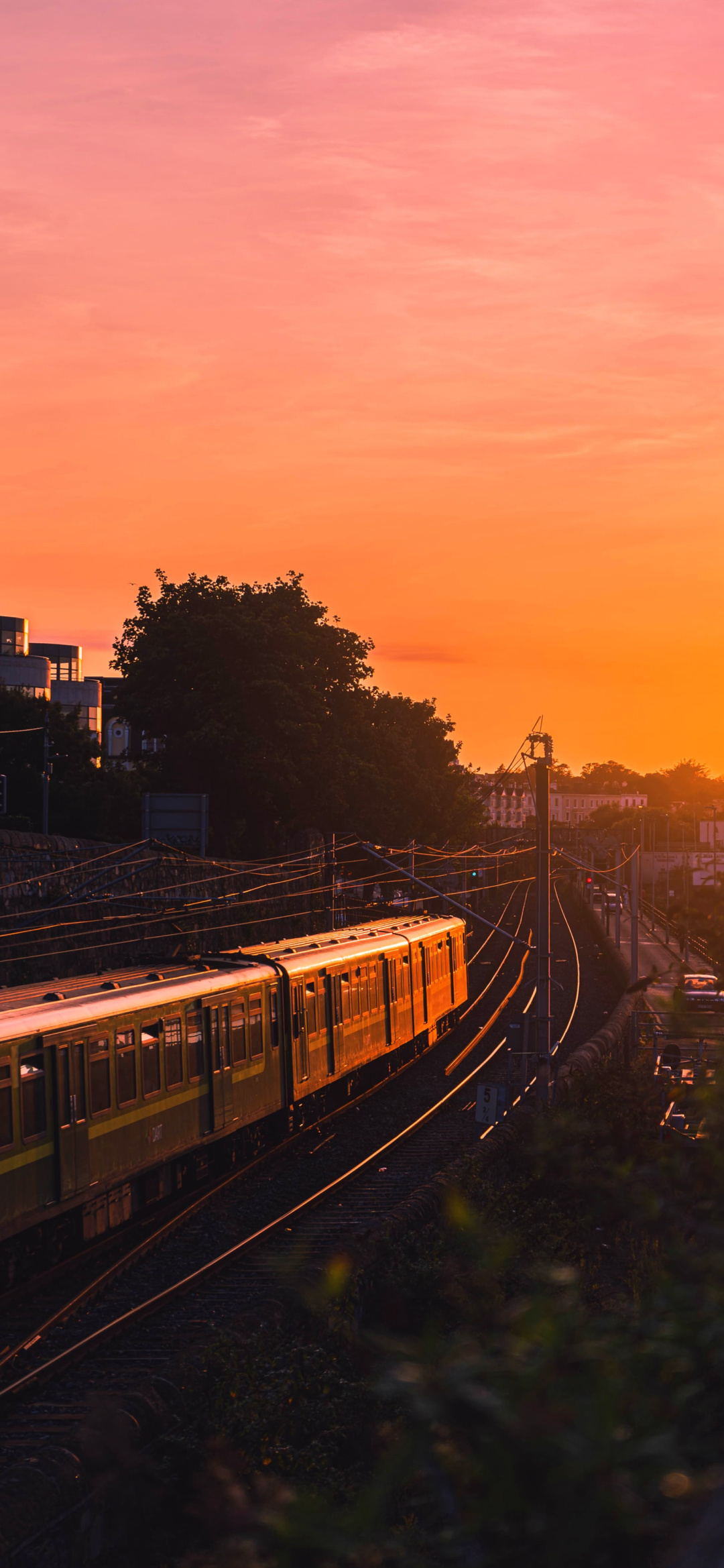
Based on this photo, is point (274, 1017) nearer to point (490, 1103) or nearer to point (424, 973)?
point (490, 1103)

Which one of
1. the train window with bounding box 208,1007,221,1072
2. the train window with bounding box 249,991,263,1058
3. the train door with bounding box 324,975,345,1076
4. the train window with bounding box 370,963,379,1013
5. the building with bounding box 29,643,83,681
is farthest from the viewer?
the building with bounding box 29,643,83,681

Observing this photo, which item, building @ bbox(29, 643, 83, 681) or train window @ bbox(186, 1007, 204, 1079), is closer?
train window @ bbox(186, 1007, 204, 1079)

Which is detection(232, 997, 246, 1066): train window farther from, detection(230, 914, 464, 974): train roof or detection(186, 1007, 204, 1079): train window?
detection(230, 914, 464, 974): train roof

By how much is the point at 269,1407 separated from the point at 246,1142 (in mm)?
11055

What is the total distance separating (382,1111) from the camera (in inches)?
1044

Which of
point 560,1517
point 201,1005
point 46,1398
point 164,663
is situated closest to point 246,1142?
point 201,1005

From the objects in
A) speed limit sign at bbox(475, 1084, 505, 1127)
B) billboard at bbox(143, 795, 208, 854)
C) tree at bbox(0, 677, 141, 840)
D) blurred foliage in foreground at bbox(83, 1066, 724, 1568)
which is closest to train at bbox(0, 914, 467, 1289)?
speed limit sign at bbox(475, 1084, 505, 1127)

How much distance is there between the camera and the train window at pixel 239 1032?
18875mm

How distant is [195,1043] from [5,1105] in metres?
5.06

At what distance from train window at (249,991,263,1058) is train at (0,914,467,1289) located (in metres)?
0.03

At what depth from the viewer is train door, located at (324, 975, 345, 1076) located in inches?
942

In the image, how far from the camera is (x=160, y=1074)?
53.1 ft

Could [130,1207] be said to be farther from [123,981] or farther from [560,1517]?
[560,1517]

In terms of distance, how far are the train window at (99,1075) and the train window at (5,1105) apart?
1.67 metres
